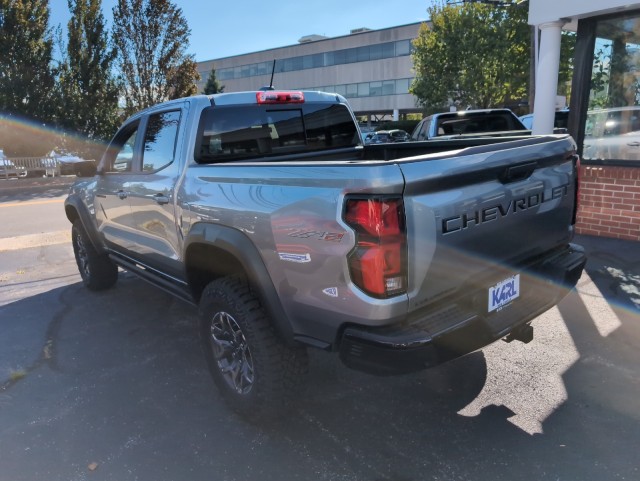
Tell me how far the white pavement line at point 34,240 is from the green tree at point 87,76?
11021mm

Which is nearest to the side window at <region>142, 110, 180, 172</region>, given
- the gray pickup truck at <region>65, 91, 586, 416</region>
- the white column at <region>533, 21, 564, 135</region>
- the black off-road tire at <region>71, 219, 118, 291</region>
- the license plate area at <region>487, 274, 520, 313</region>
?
the gray pickup truck at <region>65, 91, 586, 416</region>

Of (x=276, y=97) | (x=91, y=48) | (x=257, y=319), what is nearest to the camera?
(x=257, y=319)

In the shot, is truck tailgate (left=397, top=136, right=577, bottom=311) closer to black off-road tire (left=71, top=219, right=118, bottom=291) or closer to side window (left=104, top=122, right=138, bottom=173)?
side window (left=104, top=122, right=138, bottom=173)

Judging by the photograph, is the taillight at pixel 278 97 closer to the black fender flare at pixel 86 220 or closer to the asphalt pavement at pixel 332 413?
the asphalt pavement at pixel 332 413

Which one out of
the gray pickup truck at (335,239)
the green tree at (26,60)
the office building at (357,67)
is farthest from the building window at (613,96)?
the office building at (357,67)

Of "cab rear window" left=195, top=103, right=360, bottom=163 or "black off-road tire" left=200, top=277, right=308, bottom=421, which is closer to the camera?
"black off-road tire" left=200, top=277, right=308, bottom=421

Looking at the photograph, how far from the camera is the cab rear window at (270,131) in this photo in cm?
346

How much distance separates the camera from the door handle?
3506 millimetres

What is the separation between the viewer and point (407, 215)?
2.18m

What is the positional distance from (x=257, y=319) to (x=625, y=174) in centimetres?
572

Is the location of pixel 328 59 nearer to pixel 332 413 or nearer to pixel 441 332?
pixel 332 413

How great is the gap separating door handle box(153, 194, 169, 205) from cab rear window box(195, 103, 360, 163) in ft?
1.33

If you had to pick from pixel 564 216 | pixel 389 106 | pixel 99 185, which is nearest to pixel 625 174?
pixel 564 216

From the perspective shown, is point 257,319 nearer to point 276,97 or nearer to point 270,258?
point 270,258
